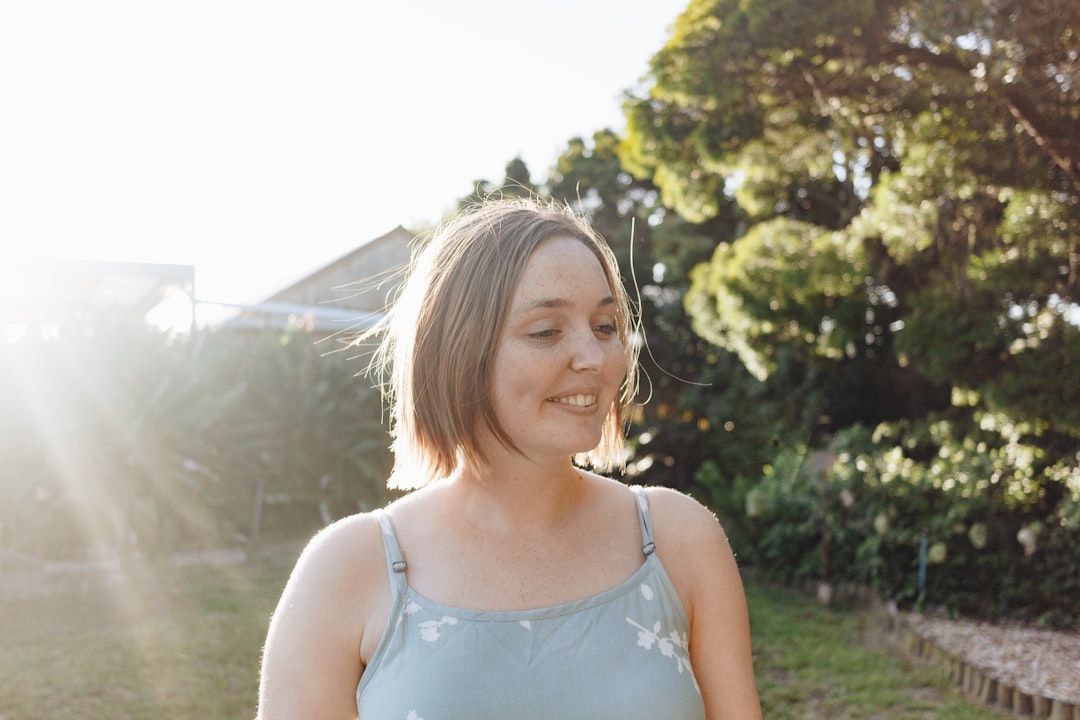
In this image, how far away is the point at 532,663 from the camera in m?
1.50

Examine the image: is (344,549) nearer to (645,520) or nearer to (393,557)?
(393,557)

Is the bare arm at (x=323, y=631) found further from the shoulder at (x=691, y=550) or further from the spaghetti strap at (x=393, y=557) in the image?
the shoulder at (x=691, y=550)

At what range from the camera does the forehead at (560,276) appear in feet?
5.11

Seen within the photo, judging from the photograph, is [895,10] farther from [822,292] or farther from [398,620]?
[398,620]

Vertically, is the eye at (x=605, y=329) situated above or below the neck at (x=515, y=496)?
above

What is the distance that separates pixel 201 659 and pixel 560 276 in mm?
6068

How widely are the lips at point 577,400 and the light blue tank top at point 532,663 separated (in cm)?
32

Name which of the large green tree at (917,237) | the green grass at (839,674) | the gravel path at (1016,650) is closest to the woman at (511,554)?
the green grass at (839,674)

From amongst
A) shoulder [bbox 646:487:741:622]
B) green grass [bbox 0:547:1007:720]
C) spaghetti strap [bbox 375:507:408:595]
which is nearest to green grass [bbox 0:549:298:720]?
green grass [bbox 0:547:1007:720]

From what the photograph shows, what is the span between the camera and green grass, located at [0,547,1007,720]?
587 centimetres

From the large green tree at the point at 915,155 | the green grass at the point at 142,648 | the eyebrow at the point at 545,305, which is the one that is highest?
the large green tree at the point at 915,155

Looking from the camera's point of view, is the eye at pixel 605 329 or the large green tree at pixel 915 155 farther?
the large green tree at pixel 915 155

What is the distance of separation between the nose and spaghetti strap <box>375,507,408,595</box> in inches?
16.1

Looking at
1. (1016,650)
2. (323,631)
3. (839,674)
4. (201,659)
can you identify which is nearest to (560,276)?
(323,631)
